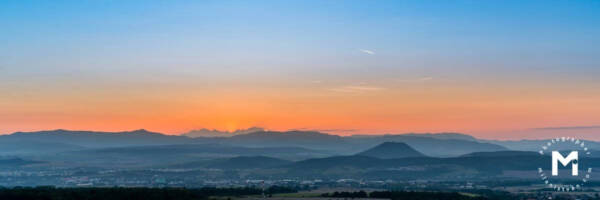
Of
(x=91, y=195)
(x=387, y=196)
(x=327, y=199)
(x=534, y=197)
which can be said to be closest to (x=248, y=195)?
(x=327, y=199)

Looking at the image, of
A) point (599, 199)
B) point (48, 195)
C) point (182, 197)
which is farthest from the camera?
point (599, 199)

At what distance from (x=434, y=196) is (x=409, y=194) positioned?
5683 mm

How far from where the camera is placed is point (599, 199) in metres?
189

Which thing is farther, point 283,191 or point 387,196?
point 283,191

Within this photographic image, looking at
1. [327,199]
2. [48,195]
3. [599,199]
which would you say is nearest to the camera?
[48,195]

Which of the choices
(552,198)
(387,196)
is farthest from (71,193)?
(552,198)

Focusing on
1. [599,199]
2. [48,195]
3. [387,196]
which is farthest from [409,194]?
→ [48,195]

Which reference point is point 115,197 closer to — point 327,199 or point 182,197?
point 182,197

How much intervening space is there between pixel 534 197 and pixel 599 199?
43.2ft

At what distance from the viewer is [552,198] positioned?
189 m

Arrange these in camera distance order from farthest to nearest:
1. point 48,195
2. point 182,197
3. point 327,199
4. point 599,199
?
1. point 599,199
2. point 327,199
3. point 182,197
4. point 48,195

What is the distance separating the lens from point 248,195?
172 metres

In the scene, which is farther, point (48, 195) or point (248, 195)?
point (248, 195)

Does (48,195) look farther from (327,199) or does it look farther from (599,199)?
(599,199)
